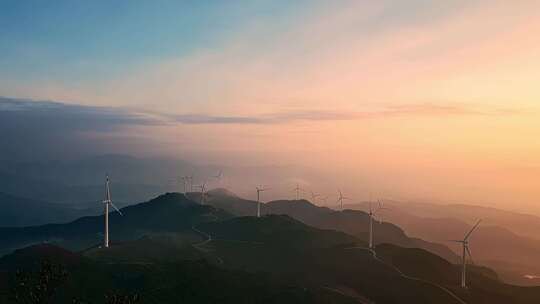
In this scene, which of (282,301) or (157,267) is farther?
(157,267)

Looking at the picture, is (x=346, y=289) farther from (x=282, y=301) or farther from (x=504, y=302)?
(x=504, y=302)

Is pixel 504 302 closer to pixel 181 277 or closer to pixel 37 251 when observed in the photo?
pixel 181 277

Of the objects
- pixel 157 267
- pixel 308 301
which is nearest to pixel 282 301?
pixel 308 301

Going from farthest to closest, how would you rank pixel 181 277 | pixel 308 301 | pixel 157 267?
pixel 157 267 → pixel 181 277 → pixel 308 301

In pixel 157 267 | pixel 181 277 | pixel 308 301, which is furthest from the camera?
pixel 157 267

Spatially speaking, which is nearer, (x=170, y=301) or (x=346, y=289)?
(x=170, y=301)

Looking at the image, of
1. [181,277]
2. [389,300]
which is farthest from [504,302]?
[181,277]

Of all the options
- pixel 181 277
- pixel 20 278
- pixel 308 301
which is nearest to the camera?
pixel 20 278

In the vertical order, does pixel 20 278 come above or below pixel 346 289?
above

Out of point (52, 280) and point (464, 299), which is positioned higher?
point (52, 280)
